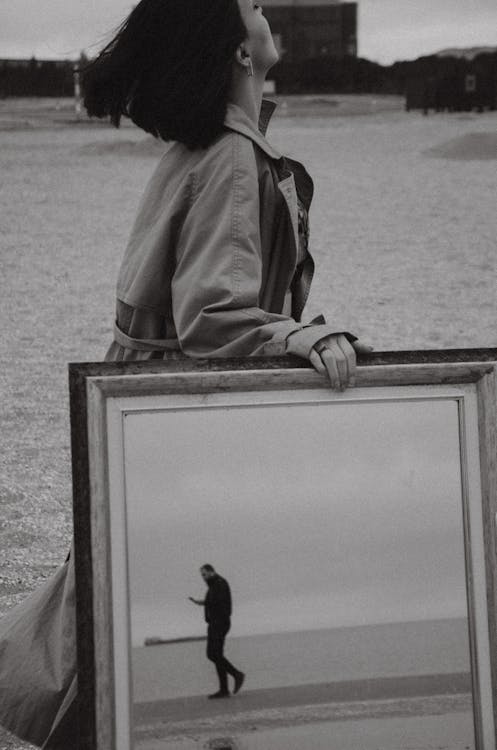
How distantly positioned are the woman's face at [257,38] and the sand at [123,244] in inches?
48.9

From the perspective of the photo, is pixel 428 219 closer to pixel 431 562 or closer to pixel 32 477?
pixel 32 477

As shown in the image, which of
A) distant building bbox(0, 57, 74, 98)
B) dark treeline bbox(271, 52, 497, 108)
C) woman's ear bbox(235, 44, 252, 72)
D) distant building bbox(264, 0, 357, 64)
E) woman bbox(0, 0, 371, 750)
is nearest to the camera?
woman bbox(0, 0, 371, 750)

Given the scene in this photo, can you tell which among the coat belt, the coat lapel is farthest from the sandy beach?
the coat lapel

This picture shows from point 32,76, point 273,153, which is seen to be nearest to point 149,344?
point 273,153

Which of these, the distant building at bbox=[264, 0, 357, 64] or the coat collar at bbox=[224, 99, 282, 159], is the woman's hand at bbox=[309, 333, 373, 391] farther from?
→ the distant building at bbox=[264, 0, 357, 64]

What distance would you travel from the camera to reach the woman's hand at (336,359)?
148 cm

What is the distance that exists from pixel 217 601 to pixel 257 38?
0.75 metres

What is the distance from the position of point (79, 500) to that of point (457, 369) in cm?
48

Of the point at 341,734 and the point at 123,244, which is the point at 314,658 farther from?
the point at 123,244

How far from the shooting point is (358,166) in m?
14.2

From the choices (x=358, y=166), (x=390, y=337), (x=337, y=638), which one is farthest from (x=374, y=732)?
(x=358, y=166)

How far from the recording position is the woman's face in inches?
66.9

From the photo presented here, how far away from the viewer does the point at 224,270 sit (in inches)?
62.3

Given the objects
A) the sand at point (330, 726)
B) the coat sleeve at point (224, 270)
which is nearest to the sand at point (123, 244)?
the sand at point (330, 726)
